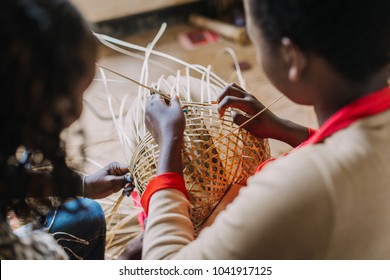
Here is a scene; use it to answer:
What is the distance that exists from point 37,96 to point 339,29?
15.0 inches

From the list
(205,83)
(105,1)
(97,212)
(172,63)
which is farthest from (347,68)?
(105,1)

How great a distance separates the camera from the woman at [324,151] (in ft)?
1.77

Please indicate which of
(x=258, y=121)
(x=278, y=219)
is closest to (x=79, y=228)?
(x=258, y=121)

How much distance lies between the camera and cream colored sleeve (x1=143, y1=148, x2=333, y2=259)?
546 mm

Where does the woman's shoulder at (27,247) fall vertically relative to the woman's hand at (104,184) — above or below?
above

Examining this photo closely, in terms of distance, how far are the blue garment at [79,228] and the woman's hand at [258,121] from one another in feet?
1.19

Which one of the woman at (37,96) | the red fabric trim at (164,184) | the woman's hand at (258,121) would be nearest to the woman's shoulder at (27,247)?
the woman at (37,96)

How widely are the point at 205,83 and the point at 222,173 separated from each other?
0.24 meters

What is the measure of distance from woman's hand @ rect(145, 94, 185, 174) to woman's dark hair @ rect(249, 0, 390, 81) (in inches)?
12.0

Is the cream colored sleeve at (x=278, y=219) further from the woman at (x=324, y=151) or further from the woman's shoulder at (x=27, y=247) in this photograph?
the woman's shoulder at (x=27, y=247)

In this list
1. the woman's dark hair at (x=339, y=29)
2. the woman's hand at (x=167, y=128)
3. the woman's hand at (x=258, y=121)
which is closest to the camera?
the woman's dark hair at (x=339, y=29)

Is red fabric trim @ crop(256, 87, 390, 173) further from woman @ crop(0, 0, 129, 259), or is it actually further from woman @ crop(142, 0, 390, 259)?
woman @ crop(0, 0, 129, 259)

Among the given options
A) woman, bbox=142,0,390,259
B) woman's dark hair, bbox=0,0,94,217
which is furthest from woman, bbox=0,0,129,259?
woman, bbox=142,0,390,259

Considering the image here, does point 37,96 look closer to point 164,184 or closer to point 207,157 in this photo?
Answer: point 164,184
